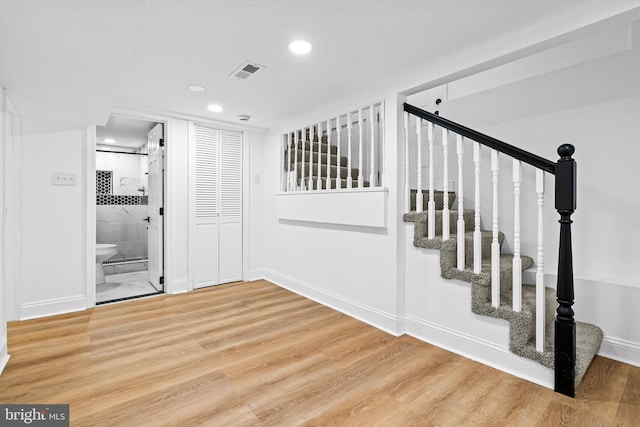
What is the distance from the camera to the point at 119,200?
5707mm

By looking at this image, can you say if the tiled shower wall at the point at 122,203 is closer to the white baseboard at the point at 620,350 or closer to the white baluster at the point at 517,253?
the white baluster at the point at 517,253

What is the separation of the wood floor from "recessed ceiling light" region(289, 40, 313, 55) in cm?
214

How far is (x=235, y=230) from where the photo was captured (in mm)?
4262

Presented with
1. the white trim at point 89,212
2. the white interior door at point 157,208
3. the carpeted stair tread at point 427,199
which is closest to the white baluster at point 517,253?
the carpeted stair tread at point 427,199

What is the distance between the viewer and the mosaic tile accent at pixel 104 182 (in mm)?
5551

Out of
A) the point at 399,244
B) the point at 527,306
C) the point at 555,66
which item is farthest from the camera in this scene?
the point at 399,244

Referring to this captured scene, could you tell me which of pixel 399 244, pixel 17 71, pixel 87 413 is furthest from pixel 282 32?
pixel 87 413

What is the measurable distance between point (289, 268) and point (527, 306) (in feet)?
8.55

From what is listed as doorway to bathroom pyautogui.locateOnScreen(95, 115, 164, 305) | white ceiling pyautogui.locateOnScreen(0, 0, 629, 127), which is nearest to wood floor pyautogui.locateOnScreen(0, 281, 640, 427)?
white ceiling pyautogui.locateOnScreen(0, 0, 629, 127)

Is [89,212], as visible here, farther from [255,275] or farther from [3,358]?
A: [255,275]

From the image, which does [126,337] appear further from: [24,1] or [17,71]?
[24,1]

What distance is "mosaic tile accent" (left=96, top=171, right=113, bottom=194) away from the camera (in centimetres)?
555

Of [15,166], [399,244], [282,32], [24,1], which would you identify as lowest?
[399,244]

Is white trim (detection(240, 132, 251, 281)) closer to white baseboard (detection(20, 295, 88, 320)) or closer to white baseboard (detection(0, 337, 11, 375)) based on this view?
white baseboard (detection(20, 295, 88, 320))
